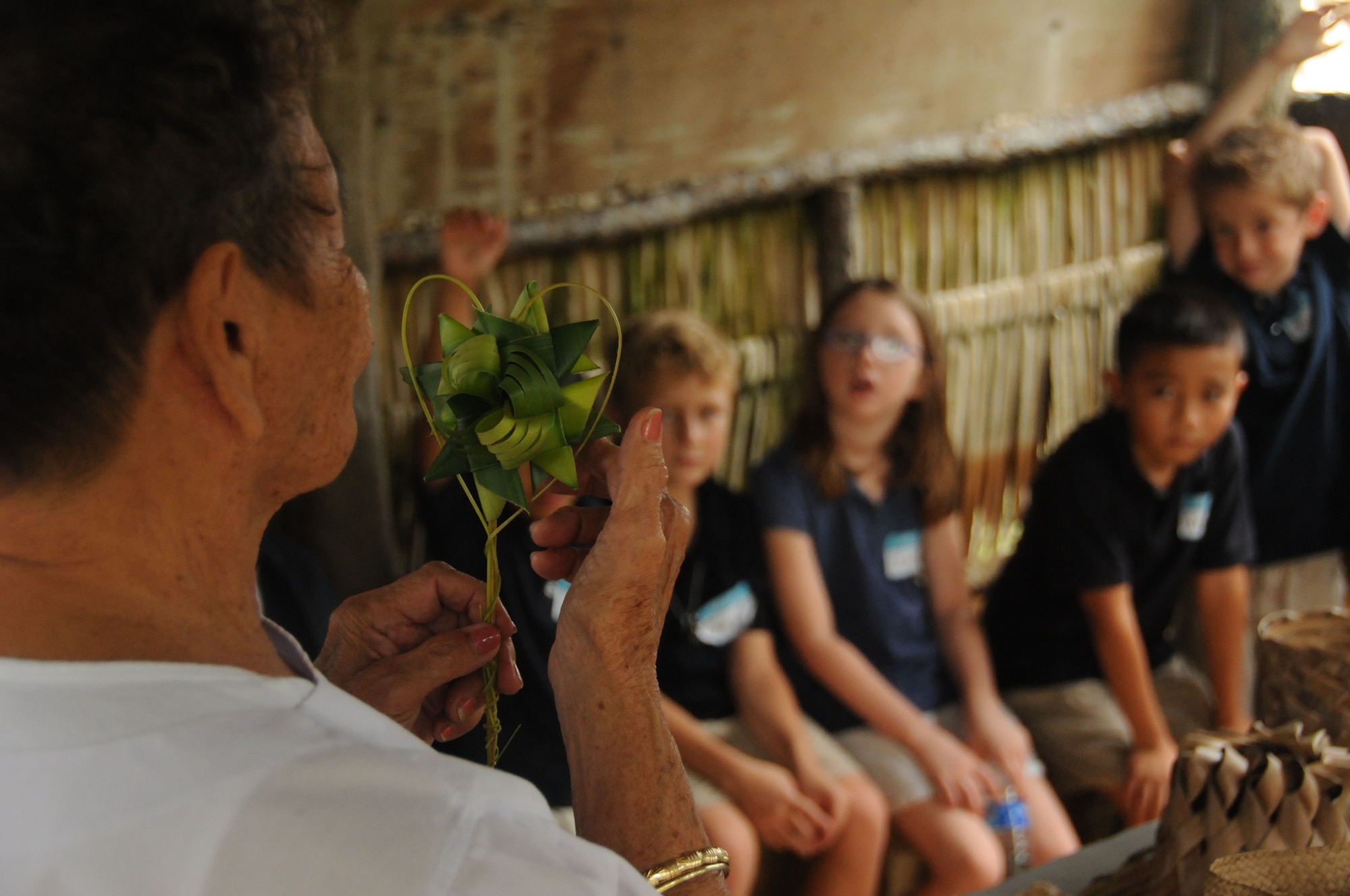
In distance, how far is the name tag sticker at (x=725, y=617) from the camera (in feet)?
7.21

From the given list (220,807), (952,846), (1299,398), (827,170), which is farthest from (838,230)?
(220,807)

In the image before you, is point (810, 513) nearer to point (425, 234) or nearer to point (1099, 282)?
point (425, 234)

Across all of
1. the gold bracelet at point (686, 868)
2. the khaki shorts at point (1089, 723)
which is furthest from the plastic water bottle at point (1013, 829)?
the gold bracelet at point (686, 868)

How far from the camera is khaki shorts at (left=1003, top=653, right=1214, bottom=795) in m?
2.39

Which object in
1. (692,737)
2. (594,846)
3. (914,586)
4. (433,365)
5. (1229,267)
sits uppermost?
(1229,267)

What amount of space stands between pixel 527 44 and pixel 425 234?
1.51ft

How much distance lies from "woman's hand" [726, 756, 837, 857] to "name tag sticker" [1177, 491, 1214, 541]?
1.09 m

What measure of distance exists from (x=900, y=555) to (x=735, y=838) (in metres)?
0.74

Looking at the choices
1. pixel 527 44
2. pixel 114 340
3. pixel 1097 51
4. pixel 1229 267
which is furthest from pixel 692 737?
pixel 1097 51

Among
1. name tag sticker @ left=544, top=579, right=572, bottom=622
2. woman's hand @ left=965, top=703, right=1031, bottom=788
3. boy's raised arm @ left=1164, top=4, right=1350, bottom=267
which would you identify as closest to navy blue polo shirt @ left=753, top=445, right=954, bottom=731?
woman's hand @ left=965, top=703, right=1031, bottom=788

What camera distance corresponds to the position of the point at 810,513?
2.39 meters

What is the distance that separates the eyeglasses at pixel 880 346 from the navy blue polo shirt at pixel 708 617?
1.53 feet

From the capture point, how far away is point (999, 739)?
232cm

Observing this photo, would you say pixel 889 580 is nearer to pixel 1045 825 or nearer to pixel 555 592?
pixel 1045 825
